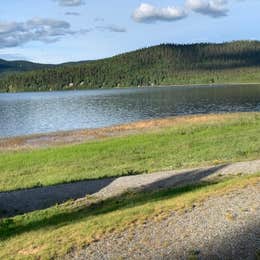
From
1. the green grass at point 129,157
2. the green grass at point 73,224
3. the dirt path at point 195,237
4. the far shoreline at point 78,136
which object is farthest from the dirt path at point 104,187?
the far shoreline at point 78,136

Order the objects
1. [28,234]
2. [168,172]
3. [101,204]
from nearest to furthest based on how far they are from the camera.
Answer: [28,234], [101,204], [168,172]

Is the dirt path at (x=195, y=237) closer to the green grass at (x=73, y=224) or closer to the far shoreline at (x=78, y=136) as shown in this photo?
the green grass at (x=73, y=224)

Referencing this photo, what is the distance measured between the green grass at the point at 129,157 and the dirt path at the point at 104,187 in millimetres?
2630

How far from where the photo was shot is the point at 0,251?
1261 cm

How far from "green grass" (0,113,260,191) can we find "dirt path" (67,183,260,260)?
14887mm

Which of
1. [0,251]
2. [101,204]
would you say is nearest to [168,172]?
[101,204]

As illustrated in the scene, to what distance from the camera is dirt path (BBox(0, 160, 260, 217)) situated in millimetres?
21062

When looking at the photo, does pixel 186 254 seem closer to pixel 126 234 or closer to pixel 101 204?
pixel 126 234

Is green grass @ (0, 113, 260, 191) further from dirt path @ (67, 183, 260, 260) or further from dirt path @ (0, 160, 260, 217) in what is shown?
dirt path @ (67, 183, 260, 260)

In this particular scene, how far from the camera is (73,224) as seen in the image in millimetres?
14383

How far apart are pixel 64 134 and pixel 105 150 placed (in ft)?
88.7

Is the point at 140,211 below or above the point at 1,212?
above

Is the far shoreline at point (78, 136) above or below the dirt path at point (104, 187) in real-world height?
below

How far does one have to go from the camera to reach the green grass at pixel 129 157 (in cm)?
2773
